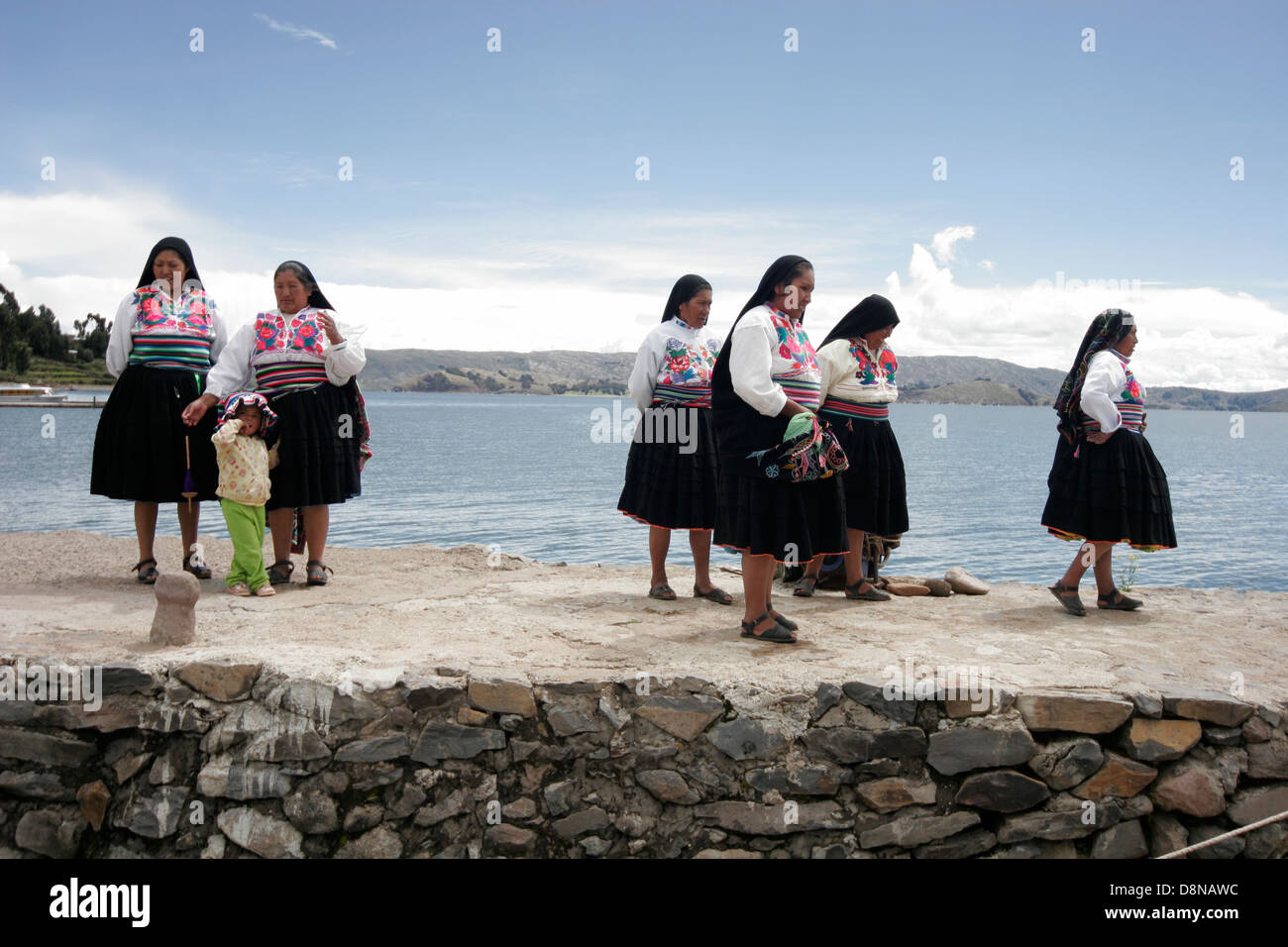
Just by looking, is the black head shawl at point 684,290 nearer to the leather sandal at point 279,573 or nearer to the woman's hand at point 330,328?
the woman's hand at point 330,328

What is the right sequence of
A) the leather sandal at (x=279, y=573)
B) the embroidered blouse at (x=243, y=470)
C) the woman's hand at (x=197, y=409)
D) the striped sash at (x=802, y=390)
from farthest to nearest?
the leather sandal at (x=279, y=573)
the woman's hand at (x=197, y=409)
the embroidered blouse at (x=243, y=470)
the striped sash at (x=802, y=390)

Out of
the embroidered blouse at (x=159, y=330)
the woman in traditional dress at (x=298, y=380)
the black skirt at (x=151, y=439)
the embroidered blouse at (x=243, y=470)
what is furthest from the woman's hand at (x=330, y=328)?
the black skirt at (x=151, y=439)

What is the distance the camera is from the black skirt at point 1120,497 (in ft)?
21.6

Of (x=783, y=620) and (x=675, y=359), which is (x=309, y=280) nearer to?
(x=675, y=359)

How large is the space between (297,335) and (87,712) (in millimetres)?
2855

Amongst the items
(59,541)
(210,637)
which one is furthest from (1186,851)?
(59,541)

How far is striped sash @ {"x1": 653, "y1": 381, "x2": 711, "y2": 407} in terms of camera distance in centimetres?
655

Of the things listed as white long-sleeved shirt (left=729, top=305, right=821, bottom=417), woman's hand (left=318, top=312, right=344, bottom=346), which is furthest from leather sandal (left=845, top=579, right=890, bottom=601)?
woman's hand (left=318, top=312, right=344, bottom=346)

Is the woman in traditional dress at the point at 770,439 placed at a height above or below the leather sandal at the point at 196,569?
above

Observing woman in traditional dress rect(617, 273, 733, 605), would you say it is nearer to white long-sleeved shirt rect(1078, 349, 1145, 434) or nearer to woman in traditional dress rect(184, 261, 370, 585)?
woman in traditional dress rect(184, 261, 370, 585)

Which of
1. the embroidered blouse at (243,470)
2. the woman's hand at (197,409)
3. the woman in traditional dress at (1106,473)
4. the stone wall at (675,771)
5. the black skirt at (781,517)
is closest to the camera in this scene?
the stone wall at (675,771)

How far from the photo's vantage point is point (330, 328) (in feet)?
21.7

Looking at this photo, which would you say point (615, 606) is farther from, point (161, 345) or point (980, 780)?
point (161, 345)

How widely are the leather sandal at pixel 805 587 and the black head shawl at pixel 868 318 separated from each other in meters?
1.83
